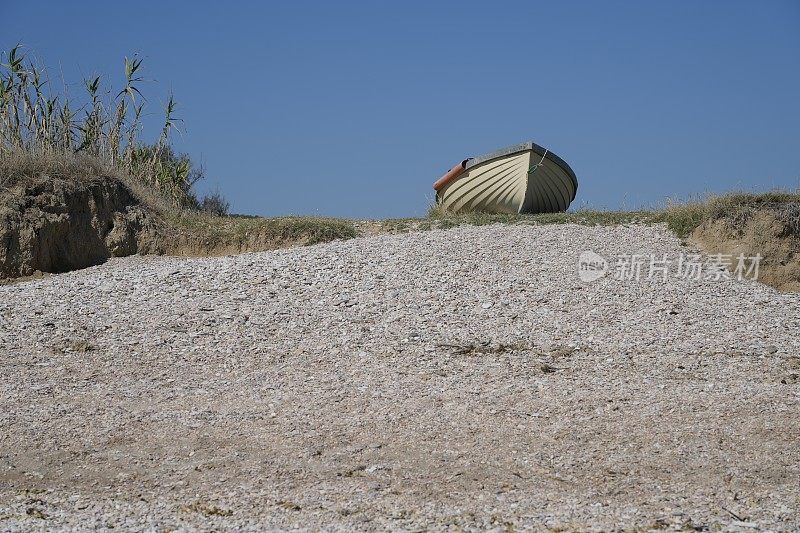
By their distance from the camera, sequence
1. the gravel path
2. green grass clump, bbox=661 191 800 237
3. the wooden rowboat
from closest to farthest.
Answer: the gravel path, green grass clump, bbox=661 191 800 237, the wooden rowboat

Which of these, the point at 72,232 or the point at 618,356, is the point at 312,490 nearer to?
the point at 618,356

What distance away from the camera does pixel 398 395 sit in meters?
7.34

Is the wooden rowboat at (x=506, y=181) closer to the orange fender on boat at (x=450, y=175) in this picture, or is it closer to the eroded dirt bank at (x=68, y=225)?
the orange fender on boat at (x=450, y=175)

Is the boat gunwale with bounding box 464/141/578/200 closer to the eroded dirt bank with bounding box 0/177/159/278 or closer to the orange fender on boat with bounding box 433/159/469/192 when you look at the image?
the orange fender on boat with bounding box 433/159/469/192

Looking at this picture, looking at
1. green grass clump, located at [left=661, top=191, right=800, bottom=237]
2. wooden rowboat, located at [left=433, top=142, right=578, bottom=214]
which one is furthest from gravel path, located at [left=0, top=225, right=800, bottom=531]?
wooden rowboat, located at [left=433, top=142, right=578, bottom=214]

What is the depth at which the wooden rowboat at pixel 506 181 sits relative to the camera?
15859mm

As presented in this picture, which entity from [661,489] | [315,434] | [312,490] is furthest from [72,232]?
[661,489]

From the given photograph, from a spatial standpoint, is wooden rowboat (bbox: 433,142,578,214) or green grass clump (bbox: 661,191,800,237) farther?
wooden rowboat (bbox: 433,142,578,214)

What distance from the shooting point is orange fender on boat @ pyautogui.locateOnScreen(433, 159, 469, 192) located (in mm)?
15977

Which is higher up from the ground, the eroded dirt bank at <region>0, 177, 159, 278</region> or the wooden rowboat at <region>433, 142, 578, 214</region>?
the wooden rowboat at <region>433, 142, 578, 214</region>

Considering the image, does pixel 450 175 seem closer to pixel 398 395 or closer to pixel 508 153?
pixel 508 153

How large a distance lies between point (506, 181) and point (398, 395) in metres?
9.20

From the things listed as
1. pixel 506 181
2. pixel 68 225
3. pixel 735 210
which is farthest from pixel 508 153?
pixel 68 225

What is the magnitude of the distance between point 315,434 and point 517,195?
1018 cm
